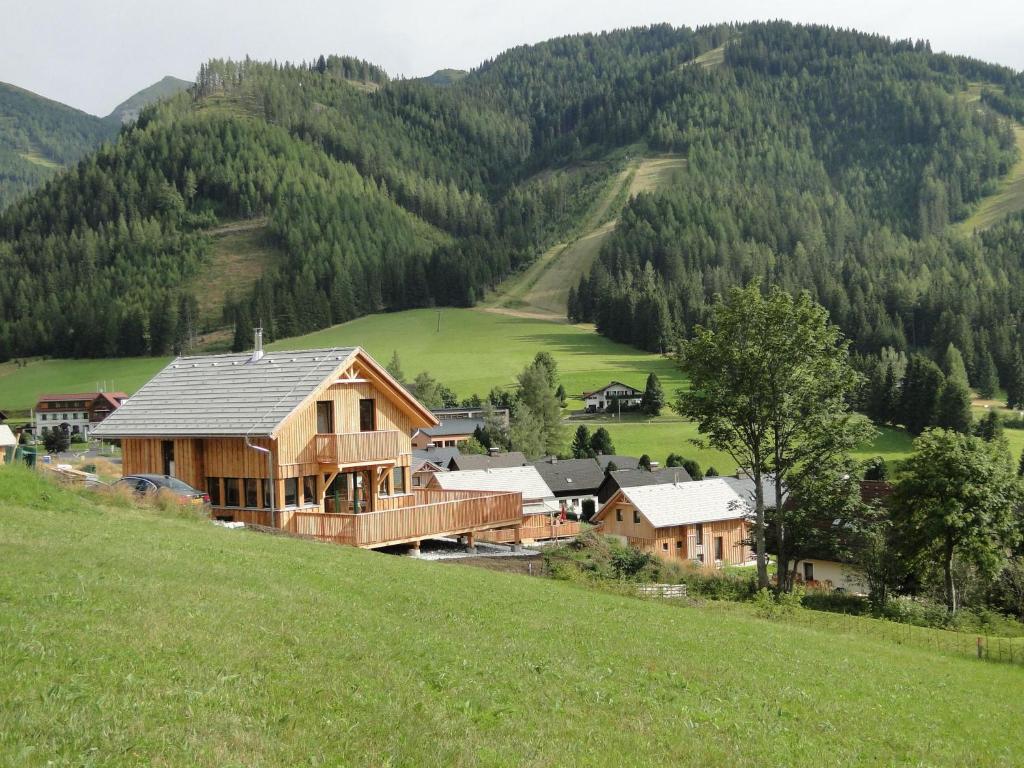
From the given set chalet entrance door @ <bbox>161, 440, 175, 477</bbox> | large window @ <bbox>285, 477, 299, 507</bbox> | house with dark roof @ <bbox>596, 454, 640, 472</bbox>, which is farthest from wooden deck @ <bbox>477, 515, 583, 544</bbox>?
house with dark roof @ <bbox>596, 454, 640, 472</bbox>

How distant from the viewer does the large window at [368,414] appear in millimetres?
36062

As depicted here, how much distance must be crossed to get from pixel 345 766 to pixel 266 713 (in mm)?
1363

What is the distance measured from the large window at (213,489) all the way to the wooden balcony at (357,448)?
3.82 meters

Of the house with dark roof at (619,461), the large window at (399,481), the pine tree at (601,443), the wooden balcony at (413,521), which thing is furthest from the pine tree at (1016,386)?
the large window at (399,481)

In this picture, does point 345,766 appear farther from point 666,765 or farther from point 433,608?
point 433,608

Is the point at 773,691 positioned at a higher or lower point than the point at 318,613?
lower

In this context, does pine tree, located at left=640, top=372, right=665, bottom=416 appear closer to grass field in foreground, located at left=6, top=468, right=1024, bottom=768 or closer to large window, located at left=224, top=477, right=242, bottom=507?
large window, located at left=224, top=477, right=242, bottom=507

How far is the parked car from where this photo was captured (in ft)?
98.5

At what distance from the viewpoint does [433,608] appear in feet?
55.6

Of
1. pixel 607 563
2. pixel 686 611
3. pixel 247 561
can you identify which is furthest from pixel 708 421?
pixel 247 561

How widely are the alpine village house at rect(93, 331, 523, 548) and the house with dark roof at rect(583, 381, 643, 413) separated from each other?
292ft

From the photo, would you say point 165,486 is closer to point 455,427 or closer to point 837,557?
point 837,557

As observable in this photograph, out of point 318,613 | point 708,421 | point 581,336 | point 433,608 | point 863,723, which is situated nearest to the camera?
point 863,723

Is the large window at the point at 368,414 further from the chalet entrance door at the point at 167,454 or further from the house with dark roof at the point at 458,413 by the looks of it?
the house with dark roof at the point at 458,413
